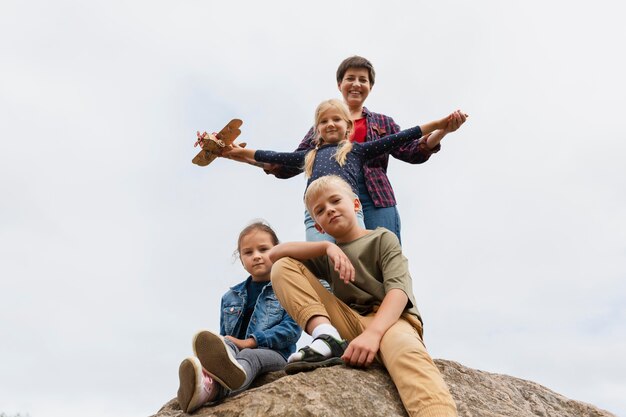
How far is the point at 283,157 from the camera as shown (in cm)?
598

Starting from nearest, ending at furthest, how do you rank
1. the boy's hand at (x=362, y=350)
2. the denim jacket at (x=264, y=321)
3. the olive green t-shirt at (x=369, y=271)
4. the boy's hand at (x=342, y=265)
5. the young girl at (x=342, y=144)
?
the boy's hand at (x=362, y=350) → the boy's hand at (x=342, y=265) → the olive green t-shirt at (x=369, y=271) → the denim jacket at (x=264, y=321) → the young girl at (x=342, y=144)

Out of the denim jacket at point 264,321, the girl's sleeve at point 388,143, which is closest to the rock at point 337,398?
the denim jacket at point 264,321

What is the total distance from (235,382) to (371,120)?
10.7 ft

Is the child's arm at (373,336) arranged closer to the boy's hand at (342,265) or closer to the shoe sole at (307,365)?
the shoe sole at (307,365)

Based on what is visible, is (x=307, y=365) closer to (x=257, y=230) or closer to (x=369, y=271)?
(x=369, y=271)

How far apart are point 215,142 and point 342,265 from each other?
2.98 m

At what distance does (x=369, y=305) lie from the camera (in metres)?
4.04

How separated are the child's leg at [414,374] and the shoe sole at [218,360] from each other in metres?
0.86

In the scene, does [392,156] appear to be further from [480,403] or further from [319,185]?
[480,403]

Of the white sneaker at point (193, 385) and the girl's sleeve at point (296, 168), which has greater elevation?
the girl's sleeve at point (296, 168)

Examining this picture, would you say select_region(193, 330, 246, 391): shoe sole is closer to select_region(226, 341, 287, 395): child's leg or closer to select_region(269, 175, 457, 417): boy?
select_region(226, 341, 287, 395): child's leg

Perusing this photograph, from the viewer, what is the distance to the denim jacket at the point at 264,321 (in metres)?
4.55

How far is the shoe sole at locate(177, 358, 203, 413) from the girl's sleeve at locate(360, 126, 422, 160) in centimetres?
272

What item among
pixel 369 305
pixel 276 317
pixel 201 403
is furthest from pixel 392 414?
pixel 276 317
